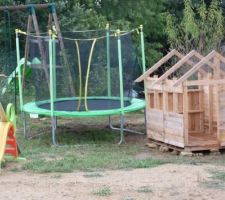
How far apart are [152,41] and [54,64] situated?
29.1ft

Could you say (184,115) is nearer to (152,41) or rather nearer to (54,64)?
(54,64)

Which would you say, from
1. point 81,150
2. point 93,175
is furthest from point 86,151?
point 93,175

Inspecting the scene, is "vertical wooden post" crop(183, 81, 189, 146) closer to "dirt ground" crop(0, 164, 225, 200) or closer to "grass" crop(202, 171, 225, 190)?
"dirt ground" crop(0, 164, 225, 200)

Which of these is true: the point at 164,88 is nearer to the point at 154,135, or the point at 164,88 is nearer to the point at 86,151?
the point at 154,135

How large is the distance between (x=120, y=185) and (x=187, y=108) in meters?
2.31

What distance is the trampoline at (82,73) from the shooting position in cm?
988

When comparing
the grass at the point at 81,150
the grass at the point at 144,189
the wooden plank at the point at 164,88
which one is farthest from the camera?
the wooden plank at the point at 164,88

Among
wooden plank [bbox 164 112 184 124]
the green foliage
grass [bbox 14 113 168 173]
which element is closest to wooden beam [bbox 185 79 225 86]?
wooden plank [bbox 164 112 184 124]

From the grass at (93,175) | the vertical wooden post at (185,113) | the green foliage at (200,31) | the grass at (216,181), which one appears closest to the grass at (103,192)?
the grass at (93,175)

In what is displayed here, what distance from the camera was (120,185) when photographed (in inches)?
262

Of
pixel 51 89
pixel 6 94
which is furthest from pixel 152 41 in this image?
pixel 51 89

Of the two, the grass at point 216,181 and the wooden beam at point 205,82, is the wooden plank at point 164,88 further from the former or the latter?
the grass at point 216,181

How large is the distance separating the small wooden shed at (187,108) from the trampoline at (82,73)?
590mm

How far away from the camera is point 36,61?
10.5 meters
